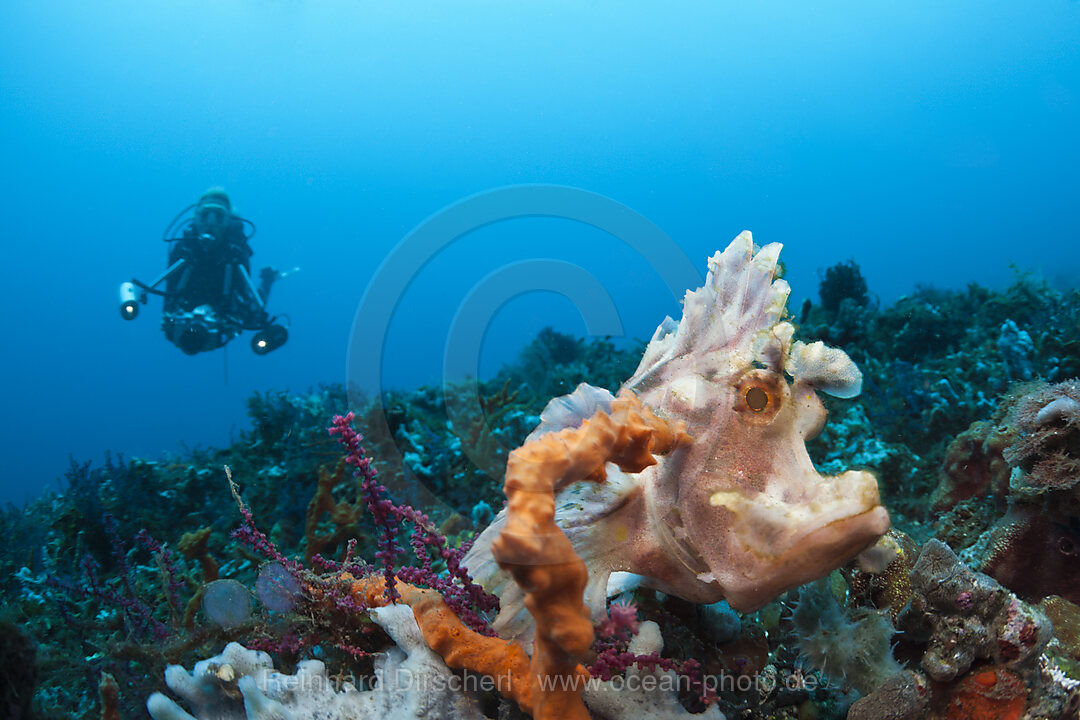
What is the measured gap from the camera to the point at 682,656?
6.00 feet

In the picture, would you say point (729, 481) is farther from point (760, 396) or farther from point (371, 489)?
point (371, 489)

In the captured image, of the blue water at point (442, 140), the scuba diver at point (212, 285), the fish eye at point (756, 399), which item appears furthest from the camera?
the blue water at point (442, 140)

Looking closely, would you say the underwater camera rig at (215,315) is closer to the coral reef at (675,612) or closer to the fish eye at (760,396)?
the coral reef at (675,612)

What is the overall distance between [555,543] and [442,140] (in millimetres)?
107147

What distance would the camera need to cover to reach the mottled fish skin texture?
1.33 meters

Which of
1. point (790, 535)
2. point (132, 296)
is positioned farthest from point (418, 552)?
point (132, 296)

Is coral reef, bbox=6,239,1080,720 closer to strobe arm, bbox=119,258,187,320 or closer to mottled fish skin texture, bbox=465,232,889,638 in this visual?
mottled fish skin texture, bbox=465,232,889,638

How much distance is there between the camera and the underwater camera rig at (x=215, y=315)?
41.5 feet

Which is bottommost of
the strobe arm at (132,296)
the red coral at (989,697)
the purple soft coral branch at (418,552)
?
the red coral at (989,697)

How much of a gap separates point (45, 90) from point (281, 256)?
4233 centimetres

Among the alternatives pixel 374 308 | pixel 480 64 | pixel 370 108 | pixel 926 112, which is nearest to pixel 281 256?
pixel 370 108

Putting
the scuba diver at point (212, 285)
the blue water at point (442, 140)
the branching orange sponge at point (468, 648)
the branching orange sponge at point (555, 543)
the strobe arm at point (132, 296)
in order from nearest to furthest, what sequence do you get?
the branching orange sponge at point (555, 543) → the branching orange sponge at point (468, 648) → the strobe arm at point (132, 296) → the scuba diver at point (212, 285) → the blue water at point (442, 140)

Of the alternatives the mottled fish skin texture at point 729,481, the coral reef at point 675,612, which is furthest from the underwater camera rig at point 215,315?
the mottled fish skin texture at point 729,481

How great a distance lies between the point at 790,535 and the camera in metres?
1.31
